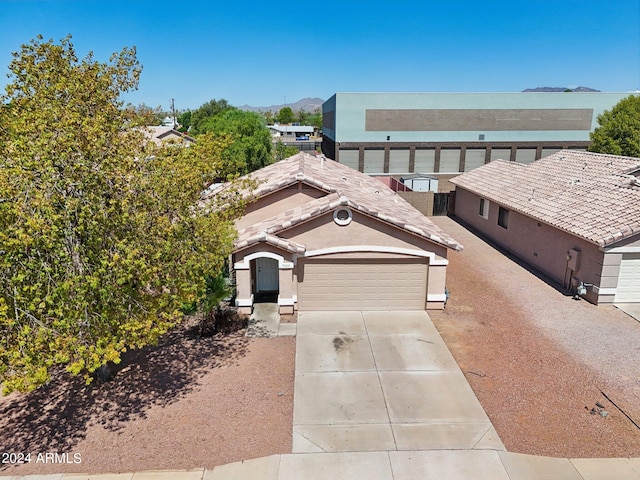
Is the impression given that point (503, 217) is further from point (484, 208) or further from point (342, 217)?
point (342, 217)

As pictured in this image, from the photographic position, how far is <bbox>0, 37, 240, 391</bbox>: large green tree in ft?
25.6

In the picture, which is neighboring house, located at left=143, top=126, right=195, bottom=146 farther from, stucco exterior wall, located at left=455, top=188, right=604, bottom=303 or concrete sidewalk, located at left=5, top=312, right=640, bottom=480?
stucco exterior wall, located at left=455, top=188, right=604, bottom=303

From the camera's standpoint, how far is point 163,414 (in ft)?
33.6

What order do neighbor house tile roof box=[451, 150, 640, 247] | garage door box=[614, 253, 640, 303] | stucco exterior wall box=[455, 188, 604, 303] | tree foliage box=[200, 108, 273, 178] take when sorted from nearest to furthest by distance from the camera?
garage door box=[614, 253, 640, 303]
stucco exterior wall box=[455, 188, 604, 303]
neighbor house tile roof box=[451, 150, 640, 247]
tree foliage box=[200, 108, 273, 178]

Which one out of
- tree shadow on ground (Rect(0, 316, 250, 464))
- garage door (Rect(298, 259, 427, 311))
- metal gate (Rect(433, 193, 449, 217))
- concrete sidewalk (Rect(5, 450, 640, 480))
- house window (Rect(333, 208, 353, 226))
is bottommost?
concrete sidewalk (Rect(5, 450, 640, 480))

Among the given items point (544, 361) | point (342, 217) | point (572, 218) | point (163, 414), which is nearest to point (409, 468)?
point (163, 414)

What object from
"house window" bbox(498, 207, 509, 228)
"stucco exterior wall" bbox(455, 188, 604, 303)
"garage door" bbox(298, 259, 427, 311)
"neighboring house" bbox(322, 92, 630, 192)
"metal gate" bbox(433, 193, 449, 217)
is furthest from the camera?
"neighboring house" bbox(322, 92, 630, 192)

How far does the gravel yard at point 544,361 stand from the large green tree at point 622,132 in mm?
19247

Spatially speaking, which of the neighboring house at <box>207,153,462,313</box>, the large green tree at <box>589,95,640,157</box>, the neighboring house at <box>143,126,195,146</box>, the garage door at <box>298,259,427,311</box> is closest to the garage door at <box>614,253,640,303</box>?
the neighboring house at <box>207,153,462,313</box>

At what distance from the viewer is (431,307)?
15.8m

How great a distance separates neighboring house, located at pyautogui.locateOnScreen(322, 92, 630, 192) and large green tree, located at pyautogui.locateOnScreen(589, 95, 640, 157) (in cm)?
1018

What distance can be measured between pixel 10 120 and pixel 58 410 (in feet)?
25.3

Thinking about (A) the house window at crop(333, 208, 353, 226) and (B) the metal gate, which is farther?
(B) the metal gate

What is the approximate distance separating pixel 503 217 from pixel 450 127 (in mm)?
22278
